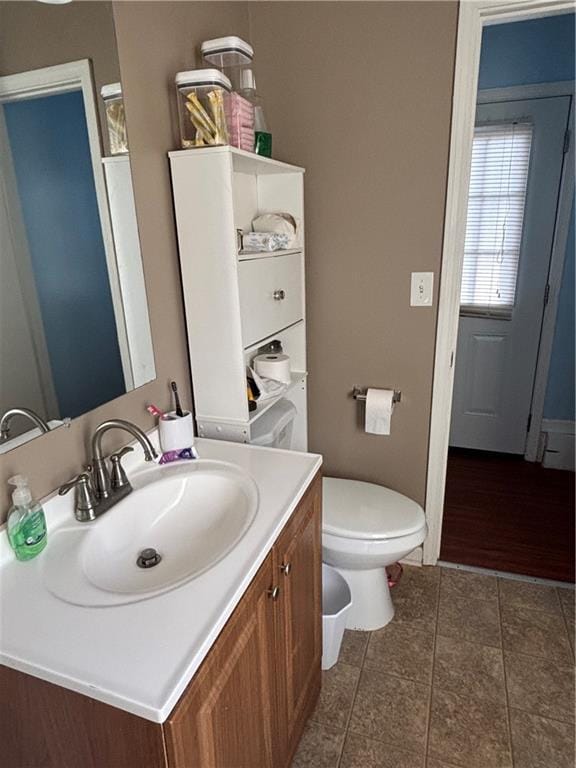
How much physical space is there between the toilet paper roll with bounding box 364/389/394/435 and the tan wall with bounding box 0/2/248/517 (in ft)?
2.51

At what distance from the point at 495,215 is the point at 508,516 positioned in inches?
64.9

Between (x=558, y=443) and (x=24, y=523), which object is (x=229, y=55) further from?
(x=558, y=443)

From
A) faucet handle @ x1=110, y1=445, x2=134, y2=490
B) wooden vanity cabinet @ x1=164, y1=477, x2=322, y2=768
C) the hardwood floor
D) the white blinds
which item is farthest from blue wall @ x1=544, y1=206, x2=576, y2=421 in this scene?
faucet handle @ x1=110, y1=445, x2=134, y2=490

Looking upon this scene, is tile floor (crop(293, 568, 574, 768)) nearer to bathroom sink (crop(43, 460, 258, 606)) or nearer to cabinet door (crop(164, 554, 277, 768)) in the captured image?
cabinet door (crop(164, 554, 277, 768))

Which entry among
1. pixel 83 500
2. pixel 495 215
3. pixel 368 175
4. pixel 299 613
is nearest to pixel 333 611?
pixel 299 613

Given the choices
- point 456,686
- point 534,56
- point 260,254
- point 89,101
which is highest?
point 534,56

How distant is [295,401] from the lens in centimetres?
208

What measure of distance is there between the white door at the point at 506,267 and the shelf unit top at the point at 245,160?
1.47 m

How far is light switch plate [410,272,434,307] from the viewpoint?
1861 millimetres

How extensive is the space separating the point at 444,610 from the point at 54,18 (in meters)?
2.19

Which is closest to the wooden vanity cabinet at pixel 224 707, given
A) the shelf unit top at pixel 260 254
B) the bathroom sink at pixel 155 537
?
the bathroom sink at pixel 155 537

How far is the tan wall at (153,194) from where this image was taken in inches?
45.3

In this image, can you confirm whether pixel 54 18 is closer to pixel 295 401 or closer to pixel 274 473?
pixel 274 473

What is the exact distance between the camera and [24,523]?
3.12ft
